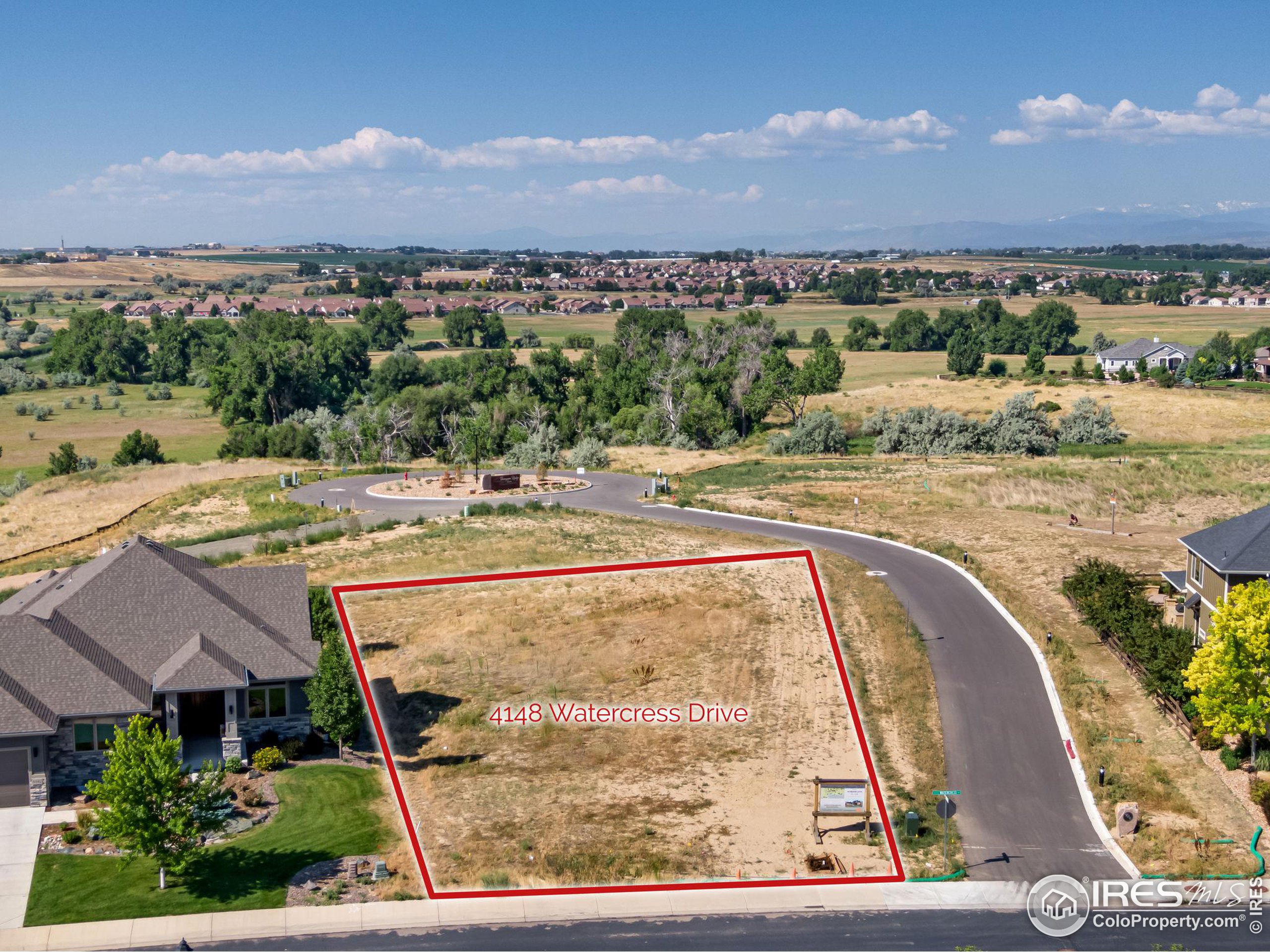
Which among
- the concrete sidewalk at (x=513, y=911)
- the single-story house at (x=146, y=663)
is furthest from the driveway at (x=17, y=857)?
the concrete sidewalk at (x=513, y=911)

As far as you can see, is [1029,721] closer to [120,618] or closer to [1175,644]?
[1175,644]

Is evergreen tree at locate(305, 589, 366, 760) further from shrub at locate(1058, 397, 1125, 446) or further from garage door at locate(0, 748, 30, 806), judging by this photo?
shrub at locate(1058, 397, 1125, 446)

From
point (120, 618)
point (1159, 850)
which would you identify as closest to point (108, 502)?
point (120, 618)

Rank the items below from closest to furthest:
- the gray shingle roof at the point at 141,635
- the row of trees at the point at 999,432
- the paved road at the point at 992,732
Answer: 1. the paved road at the point at 992,732
2. the gray shingle roof at the point at 141,635
3. the row of trees at the point at 999,432

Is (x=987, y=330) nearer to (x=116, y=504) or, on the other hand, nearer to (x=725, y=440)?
(x=725, y=440)

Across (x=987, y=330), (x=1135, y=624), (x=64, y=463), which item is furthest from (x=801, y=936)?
(x=987, y=330)

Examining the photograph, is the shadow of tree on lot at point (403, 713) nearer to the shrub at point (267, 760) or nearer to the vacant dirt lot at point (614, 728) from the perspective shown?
the vacant dirt lot at point (614, 728)
